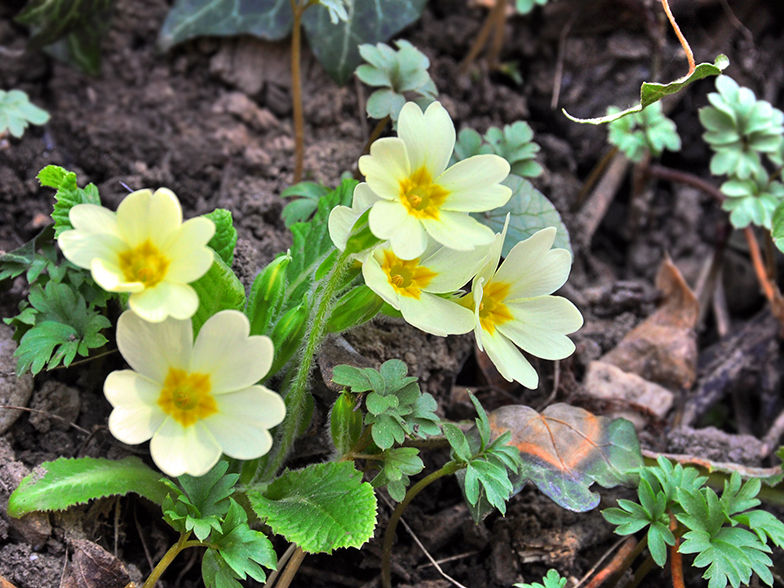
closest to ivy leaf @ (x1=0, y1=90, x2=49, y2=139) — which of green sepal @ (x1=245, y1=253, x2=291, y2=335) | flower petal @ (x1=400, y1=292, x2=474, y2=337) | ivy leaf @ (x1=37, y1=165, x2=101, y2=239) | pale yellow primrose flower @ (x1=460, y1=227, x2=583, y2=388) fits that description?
ivy leaf @ (x1=37, y1=165, x2=101, y2=239)

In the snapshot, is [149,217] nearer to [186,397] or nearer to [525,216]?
[186,397]

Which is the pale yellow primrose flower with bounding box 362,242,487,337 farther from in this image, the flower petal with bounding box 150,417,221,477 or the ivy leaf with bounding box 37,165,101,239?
the ivy leaf with bounding box 37,165,101,239

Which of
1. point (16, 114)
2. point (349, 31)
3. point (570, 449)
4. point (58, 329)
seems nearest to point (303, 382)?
point (58, 329)

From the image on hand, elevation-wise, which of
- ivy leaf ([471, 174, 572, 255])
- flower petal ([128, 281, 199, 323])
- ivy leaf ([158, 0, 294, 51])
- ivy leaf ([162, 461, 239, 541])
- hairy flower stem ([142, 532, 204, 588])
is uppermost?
flower petal ([128, 281, 199, 323])

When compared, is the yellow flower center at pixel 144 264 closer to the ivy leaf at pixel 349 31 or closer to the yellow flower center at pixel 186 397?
the yellow flower center at pixel 186 397

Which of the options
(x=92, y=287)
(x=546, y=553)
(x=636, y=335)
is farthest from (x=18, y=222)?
(x=636, y=335)

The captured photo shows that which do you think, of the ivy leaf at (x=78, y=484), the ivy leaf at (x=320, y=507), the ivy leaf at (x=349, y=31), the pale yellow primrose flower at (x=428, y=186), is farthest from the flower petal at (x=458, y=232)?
the ivy leaf at (x=349, y=31)

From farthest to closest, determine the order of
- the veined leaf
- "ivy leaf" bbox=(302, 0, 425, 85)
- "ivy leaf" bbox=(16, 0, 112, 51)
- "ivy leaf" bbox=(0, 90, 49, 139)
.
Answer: "ivy leaf" bbox=(302, 0, 425, 85), "ivy leaf" bbox=(16, 0, 112, 51), "ivy leaf" bbox=(0, 90, 49, 139), the veined leaf
